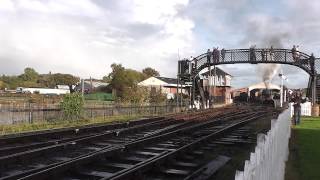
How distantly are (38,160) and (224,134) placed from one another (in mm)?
10361

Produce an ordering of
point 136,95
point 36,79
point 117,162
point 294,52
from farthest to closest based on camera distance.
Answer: point 36,79 → point 136,95 → point 294,52 → point 117,162

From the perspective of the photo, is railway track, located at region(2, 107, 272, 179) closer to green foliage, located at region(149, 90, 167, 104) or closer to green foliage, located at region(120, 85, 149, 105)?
green foliage, located at region(120, 85, 149, 105)

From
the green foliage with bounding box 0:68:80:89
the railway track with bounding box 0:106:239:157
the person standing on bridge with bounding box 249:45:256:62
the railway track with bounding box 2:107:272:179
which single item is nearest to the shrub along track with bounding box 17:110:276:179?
the railway track with bounding box 2:107:272:179

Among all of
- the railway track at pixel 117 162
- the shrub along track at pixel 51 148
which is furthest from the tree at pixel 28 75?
the railway track at pixel 117 162

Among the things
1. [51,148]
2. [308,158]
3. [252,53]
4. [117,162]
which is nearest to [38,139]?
[51,148]

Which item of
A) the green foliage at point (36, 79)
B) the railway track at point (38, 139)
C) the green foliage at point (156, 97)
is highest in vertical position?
the green foliage at point (36, 79)

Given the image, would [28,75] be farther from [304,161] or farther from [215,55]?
[304,161]

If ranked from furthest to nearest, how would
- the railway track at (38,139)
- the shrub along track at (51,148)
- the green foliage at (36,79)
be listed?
the green foliage at (36,79) → the railway track at (38,139) → the shrub along track at (51,148)

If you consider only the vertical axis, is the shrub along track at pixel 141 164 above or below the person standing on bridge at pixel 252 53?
below

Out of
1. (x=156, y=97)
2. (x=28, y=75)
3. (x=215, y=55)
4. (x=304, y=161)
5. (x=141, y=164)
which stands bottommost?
(x=304, y=161)

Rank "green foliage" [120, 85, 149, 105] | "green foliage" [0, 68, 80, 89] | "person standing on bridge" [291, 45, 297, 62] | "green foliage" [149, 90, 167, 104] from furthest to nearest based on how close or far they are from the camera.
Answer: "green foliage" [0, 68, 80, 89] < "green foliage" [149, 90, 167, 104] < "green foliage" [120, 85, 149, 105] < "person standing on bridge" [291, 45, 297, 62]

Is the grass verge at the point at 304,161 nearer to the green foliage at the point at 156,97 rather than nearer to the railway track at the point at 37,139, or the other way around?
the railway track at the point at 37,139

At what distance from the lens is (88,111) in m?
34.8

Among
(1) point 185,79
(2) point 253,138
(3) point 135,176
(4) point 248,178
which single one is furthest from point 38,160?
(1) point 185,79
